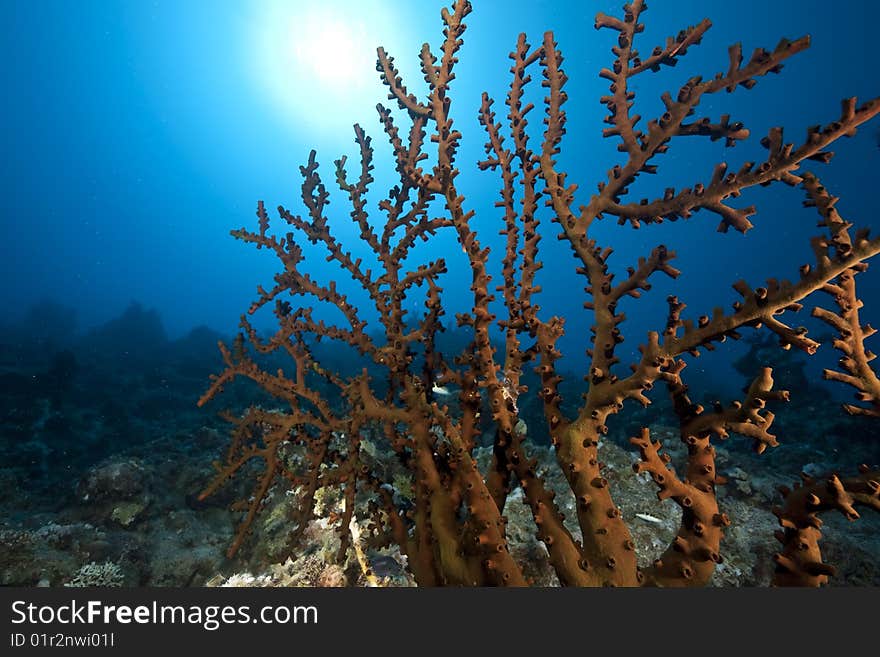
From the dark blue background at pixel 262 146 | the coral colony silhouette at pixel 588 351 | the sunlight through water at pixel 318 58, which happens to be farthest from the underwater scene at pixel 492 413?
the sunlight through water at pixel 318 58

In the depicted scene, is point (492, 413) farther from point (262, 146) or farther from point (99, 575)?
point (262, 146)

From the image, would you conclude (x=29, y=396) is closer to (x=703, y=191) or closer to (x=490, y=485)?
(x=490, y=485)

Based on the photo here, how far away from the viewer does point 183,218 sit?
137125mm

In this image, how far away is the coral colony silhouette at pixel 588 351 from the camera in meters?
1.70

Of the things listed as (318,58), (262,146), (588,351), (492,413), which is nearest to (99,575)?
(492,413)

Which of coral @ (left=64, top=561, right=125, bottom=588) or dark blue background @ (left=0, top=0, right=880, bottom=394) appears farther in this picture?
dark blue background @ (left=0, top=0, right=880, bottom=394)

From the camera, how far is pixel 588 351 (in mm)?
2223

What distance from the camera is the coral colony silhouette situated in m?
1.70

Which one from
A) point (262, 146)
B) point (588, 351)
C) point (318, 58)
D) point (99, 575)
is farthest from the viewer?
point (262, 146)

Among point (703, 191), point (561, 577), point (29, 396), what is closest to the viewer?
point (703, 191)

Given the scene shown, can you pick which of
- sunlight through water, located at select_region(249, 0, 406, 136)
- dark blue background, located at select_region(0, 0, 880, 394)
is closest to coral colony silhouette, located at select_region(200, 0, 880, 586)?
dark blue background, located at select_region(0, 0, 880, 394)

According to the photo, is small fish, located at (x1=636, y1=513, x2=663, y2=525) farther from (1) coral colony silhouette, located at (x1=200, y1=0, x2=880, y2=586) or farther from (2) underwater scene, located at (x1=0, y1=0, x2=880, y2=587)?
(1) coral colony silhouette, located at (x1=200, y1=0, x2=880, y2=586)

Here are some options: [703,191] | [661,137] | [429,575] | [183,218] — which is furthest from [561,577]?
[183,218]

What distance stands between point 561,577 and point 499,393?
3.30 feet
